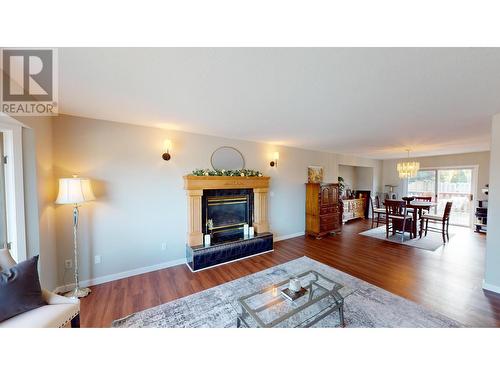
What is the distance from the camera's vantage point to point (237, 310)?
196cm

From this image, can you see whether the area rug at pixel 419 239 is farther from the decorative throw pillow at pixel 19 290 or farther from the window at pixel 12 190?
the window at pixel 12 190

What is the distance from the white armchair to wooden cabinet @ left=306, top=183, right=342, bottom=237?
440cm

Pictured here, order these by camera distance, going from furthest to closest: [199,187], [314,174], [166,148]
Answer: [314,174]
[199,187]
[166,148]

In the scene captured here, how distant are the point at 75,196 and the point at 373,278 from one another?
3981mm

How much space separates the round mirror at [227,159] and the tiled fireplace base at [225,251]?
1.45 meters

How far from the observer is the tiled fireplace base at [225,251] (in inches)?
115

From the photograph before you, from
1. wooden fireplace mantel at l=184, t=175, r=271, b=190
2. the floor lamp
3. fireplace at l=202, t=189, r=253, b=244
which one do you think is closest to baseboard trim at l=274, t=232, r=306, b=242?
fireplace at l=202, t=189, r=253, b=244

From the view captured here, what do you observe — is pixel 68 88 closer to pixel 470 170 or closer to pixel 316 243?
pixel 316 243

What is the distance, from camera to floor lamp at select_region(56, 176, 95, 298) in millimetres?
2049

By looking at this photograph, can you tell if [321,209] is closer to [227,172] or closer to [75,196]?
[227,172]

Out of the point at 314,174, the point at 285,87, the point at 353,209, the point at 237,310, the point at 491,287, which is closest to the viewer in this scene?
the point at 285,87

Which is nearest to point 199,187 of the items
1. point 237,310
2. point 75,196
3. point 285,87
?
point 75,196

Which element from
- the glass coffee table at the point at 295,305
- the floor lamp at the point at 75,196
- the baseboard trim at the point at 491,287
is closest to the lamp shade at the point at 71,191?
the floor lamp at the point at 75,196

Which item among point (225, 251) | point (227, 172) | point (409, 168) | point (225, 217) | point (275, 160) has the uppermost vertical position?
point (275, 160)
